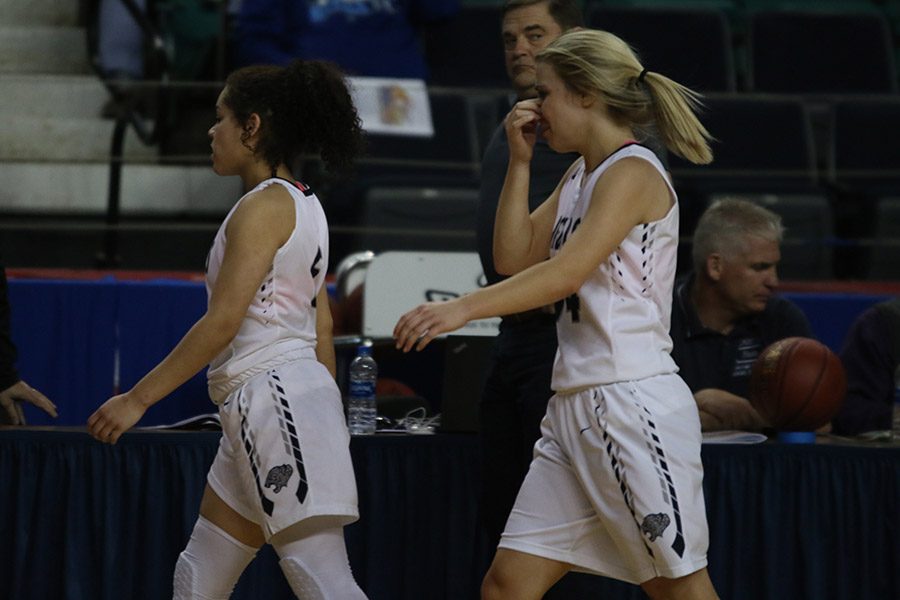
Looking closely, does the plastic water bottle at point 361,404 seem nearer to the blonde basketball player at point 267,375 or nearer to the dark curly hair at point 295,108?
the blonde basketball player at point 267,375

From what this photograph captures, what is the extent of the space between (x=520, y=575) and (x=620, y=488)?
29cm

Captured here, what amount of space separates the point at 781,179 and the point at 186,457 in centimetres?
458

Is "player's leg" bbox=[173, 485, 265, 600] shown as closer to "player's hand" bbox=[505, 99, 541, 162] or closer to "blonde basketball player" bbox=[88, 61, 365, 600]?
"blonde basketball player" bbox=[88, 61, 365, 600]

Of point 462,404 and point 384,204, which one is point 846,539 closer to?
point 462,404

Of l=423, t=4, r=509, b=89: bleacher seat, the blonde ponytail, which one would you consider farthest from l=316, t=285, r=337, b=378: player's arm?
l=423, t=4, r=509, b=89: bleacher seat

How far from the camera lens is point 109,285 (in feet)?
19.9

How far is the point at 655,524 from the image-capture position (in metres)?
3.16

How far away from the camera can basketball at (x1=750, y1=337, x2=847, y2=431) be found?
14.3 feet

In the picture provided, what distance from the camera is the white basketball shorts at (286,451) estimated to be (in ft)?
11.2

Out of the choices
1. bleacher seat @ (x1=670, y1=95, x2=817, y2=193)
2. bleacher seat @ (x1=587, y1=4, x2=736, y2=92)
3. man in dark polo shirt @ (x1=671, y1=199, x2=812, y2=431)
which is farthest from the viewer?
bleacher seat @ (x1=587, y1=4, x2=736, y2=92)

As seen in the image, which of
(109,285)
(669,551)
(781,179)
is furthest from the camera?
(781,179)

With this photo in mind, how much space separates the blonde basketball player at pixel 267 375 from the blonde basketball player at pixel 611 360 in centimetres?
41

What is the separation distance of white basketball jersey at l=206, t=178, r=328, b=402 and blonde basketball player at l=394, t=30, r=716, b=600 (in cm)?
42

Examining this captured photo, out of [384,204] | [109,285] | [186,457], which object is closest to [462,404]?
[186,457]
